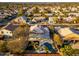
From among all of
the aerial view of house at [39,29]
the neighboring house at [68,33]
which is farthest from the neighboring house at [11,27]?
the neighboring house at [68,33]

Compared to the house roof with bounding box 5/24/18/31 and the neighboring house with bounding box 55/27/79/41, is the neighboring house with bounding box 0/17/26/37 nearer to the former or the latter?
the house roof with bounding box 5/24/18/31

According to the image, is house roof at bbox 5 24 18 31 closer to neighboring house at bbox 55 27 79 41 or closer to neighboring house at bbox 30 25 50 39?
neighboring house at bbox 30 25 50 39

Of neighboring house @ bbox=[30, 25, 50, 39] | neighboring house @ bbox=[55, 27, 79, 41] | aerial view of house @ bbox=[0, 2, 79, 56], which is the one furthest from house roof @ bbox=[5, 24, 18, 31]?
neighboring house @ bbox=[55, 27, 79, 41]

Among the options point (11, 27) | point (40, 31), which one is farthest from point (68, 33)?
point (11, 27)

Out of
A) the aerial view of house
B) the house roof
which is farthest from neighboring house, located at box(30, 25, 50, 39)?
the house roof

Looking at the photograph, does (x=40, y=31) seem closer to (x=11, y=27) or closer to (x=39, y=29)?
(x=39, y=29)

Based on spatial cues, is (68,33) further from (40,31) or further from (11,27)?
(11,27)

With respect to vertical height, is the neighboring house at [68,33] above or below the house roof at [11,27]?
below

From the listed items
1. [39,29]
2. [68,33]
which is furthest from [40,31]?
[68,33]

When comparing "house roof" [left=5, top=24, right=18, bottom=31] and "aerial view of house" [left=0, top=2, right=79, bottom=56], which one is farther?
"house roof" [left=5, top=24, right=18, bottom=31]

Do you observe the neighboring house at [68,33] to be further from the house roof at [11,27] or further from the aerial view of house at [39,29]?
the house roof at [11,27]

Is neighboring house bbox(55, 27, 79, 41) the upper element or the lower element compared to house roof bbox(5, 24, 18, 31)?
lower
